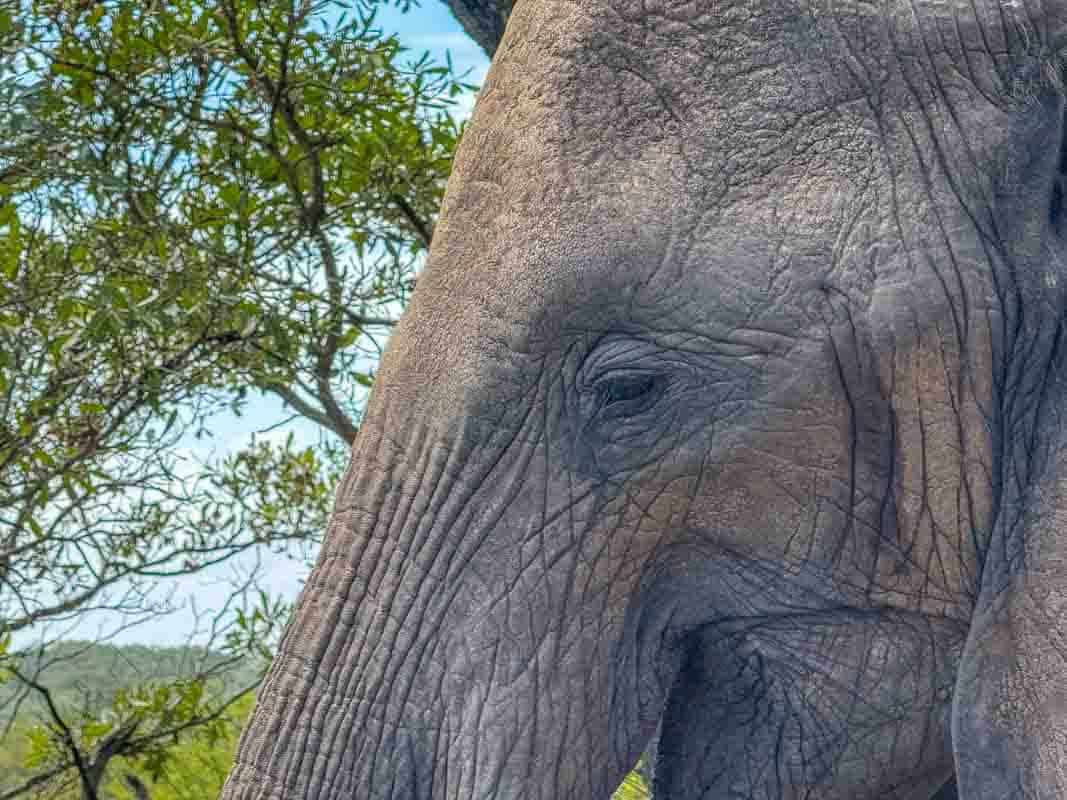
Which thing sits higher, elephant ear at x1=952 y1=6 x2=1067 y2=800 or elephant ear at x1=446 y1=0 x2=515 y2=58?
elephant ear at x1=446 y1=0 x2=515 y2=58

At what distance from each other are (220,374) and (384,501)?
2.84m

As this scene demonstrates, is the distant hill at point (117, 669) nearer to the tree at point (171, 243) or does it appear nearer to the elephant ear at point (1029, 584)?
the tree at point (171, 243)

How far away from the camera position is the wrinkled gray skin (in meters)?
1.53

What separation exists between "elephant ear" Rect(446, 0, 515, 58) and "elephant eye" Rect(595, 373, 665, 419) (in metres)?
2.02

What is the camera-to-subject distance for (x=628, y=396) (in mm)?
1588

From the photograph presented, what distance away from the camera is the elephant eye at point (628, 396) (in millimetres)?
1579

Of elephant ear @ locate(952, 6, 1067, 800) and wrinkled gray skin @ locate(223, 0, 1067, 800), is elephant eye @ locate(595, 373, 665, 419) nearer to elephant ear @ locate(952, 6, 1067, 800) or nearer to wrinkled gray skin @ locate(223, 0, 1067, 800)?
wrinkled gray skin @ locate(223, 0, 1067, 800)

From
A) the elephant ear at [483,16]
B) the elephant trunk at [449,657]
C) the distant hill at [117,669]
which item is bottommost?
the elephant trunk at [449,657]

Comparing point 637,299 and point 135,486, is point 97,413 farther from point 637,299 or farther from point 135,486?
point 637,299

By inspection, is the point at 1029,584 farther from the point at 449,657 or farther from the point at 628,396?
the point at 449,657

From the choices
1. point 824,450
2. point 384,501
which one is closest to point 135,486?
point 384,501

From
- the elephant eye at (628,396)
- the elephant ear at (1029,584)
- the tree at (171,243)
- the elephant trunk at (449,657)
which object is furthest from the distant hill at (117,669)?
the elephant ear at (1029,584)

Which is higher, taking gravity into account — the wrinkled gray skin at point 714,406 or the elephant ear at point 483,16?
the elephant ear at point 483,16

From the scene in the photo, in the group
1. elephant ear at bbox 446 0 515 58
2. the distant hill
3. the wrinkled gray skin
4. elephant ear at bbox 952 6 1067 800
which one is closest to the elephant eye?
the wrinkled gray skin
